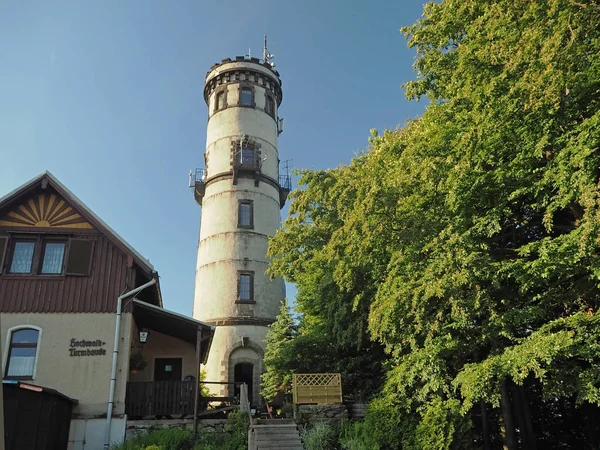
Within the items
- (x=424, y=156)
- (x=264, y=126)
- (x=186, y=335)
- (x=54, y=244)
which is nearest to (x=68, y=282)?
(x=54, y=244)

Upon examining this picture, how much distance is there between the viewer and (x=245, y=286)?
86.1 feet

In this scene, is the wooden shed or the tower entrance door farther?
the tower entrance door

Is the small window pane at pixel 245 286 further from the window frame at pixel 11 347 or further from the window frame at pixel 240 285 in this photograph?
the window frame at pixel 11 347

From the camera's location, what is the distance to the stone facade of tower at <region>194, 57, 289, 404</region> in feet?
82.4

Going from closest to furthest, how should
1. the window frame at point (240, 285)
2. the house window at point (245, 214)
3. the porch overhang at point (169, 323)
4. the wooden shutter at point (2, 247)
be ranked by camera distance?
the wooden shutter at point (2, 247) → the porch overhang at point (169, 323) → the window frame at point (240, 285) → the house window at point (245, 214)

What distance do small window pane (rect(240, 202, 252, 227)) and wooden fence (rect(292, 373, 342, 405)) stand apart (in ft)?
40.6

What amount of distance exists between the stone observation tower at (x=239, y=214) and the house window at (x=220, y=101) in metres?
0.08

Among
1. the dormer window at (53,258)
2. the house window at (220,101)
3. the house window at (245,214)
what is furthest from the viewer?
the house window at (220,101)

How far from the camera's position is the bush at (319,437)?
13.7m

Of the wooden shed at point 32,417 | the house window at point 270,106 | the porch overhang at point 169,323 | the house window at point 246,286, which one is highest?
the house window at point 270,106

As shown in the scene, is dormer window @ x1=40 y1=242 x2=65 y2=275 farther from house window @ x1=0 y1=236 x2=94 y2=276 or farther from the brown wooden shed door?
the brown wooden shed door

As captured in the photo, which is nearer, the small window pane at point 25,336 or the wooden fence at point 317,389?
the small window pane at point 25,336

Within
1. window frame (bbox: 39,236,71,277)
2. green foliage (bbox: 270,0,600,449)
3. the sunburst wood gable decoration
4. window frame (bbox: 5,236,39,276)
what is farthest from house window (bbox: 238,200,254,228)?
window frame (bbox: 5,236,39,276)

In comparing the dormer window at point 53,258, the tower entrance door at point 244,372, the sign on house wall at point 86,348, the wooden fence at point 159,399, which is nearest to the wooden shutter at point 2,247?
the dormer window at point 53,258
